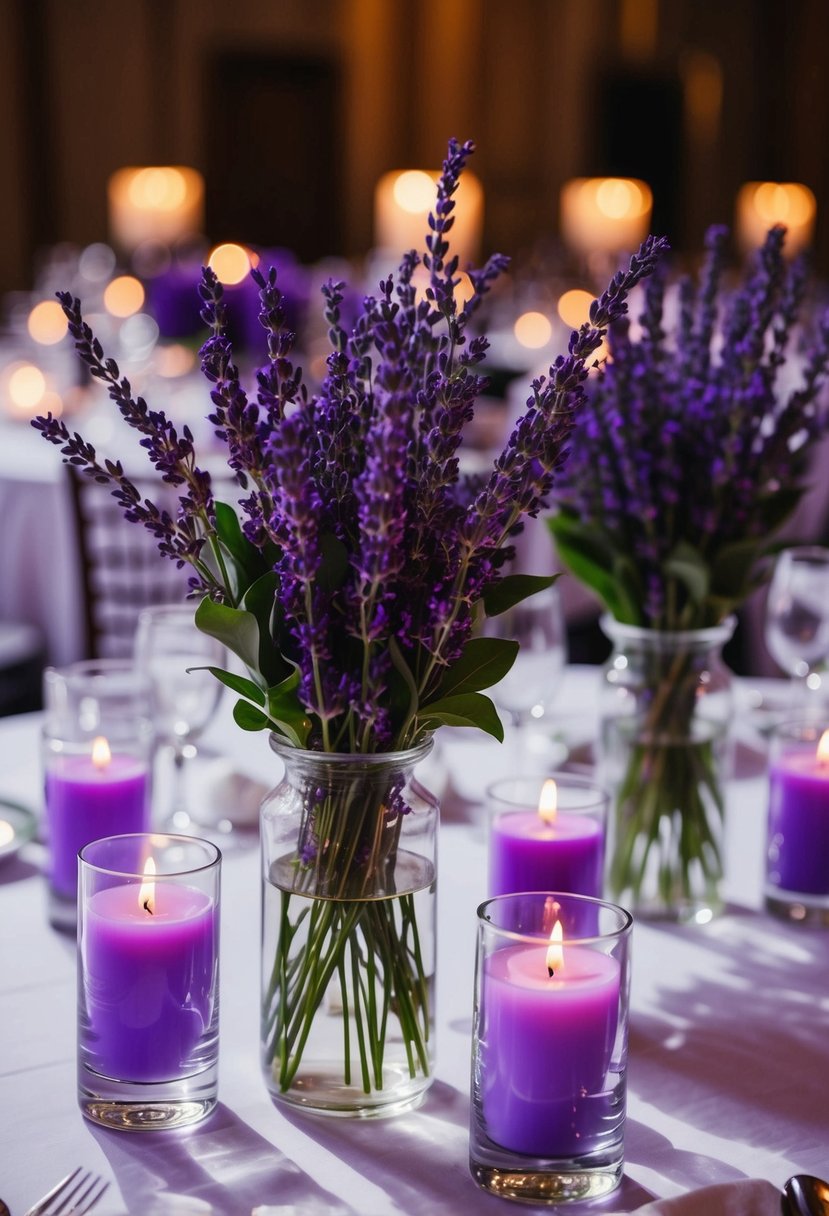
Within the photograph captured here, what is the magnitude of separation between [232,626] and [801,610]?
2.97 feet

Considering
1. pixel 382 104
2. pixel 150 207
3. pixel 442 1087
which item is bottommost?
pixel 442 1087

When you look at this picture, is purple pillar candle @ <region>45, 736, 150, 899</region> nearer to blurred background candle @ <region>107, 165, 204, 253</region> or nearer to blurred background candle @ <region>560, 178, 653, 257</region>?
blurred background candle @ <region>107, 165, 204, 253</region>

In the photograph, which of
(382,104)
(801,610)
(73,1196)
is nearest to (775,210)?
(382,104)

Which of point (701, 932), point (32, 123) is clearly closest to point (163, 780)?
point (701, 932)

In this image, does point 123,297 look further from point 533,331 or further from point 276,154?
point 276,154

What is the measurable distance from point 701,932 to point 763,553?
1.07ft

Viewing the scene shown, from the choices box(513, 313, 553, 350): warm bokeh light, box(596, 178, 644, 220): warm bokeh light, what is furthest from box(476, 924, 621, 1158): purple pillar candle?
box(596, 178, 644, 220): warm bokeh light

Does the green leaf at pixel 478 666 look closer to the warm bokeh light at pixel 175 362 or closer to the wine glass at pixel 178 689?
the wine glass at pixel 178 689

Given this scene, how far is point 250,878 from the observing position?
4.28 ft

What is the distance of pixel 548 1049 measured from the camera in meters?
0.82

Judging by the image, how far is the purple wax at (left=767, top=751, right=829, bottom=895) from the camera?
125 cm

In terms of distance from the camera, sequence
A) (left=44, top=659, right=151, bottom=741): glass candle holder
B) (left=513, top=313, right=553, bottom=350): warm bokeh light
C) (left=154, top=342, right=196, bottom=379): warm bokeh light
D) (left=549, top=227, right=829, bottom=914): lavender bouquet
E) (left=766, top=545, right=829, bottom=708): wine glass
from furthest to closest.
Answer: (left=513, top=313, right=553, bottom=350): warm bokeh light < (left=154, top=342, right=196, bottom=379): warm bokeh light < (left=766, top=545, right=829, bottom=708): wine glass < (left=44, top=659, right=151, bottom=741): glass candle holder < (left=549, top=227, right=829, bottom=914): lavender bouquet

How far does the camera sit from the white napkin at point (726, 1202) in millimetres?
774

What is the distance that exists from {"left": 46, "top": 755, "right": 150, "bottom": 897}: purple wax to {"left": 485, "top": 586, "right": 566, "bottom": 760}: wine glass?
1.31ft
